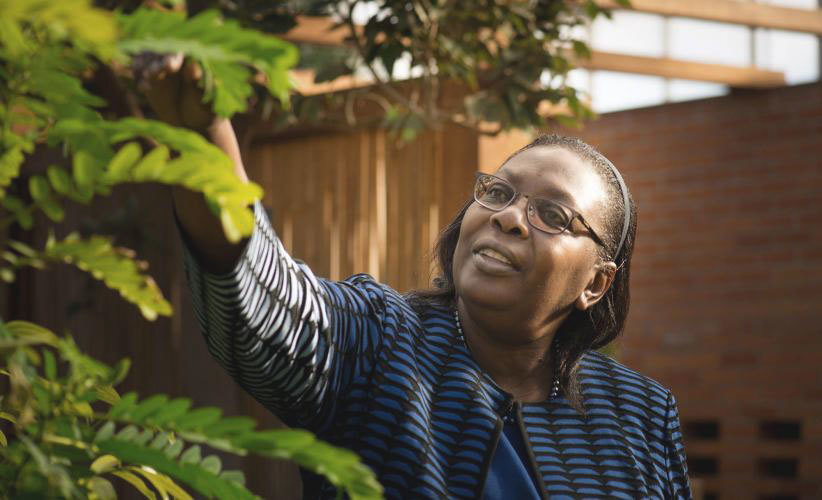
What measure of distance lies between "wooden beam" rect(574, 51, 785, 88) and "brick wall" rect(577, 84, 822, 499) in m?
0.11

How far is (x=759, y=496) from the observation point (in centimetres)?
717

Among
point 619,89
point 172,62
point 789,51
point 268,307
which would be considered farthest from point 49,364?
point 789,51

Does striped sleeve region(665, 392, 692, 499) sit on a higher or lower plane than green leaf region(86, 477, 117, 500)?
lower

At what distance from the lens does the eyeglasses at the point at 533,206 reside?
1.90m

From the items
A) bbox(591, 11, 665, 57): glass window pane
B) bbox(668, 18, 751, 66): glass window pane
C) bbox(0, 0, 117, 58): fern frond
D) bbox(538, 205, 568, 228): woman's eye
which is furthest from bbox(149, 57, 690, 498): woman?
bbox(591, 11, 665, 57): glass window pane

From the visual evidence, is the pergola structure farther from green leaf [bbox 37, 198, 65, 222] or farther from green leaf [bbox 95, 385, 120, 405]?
green leaf [bbox 37, 198, 65, 222]

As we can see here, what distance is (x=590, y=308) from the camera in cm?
218

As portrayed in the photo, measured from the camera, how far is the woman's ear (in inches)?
83.0

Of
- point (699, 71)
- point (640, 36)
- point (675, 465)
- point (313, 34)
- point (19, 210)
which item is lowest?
point (675, 465)

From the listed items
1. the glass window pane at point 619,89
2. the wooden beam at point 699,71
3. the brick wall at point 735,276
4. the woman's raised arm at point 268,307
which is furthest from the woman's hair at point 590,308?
the glass window pane at point 619,89

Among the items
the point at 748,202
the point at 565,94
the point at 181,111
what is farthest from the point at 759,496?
the point at 181,111

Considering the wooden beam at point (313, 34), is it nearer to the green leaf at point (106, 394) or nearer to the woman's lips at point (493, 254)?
the woman's lips at point (493, 254)

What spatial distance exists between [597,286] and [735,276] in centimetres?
548

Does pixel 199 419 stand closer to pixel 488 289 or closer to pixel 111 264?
pixel 111 264
